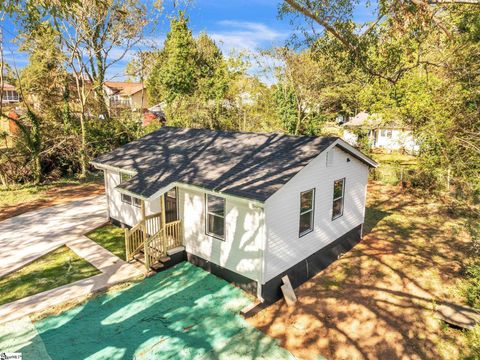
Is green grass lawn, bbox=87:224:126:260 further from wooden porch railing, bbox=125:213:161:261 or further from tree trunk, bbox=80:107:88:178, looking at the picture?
tree trunk, bbox=80:107:88:178

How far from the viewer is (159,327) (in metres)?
7.97

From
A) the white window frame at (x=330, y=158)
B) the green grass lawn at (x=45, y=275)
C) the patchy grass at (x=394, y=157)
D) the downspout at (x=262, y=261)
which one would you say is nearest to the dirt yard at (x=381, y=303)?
the downspout at (x=262, y=261)

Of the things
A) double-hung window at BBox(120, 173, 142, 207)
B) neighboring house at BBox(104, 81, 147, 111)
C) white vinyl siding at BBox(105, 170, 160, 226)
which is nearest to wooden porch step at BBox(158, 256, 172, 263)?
white vinyl siding at BBox(105, 170, 160, 226)

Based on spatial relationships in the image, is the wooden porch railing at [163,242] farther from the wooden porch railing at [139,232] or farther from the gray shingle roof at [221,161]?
the gray shingle roof at [221,161]

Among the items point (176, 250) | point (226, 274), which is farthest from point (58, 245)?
point (226, 274)

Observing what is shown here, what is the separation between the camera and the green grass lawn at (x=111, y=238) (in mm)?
12195

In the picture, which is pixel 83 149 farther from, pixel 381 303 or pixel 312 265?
pixel 381 303

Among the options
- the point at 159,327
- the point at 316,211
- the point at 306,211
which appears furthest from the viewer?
the point at 316,211

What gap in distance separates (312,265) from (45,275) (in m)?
9.20

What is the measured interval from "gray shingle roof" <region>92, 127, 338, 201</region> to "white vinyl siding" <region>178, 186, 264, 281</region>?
1.84ft

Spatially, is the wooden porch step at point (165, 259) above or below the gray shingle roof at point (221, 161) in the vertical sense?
below

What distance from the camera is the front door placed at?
37.1ft

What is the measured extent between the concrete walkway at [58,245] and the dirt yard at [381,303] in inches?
205

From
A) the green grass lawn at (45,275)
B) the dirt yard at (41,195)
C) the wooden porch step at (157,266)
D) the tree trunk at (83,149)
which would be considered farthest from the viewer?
the tree trunk at (83,149)
